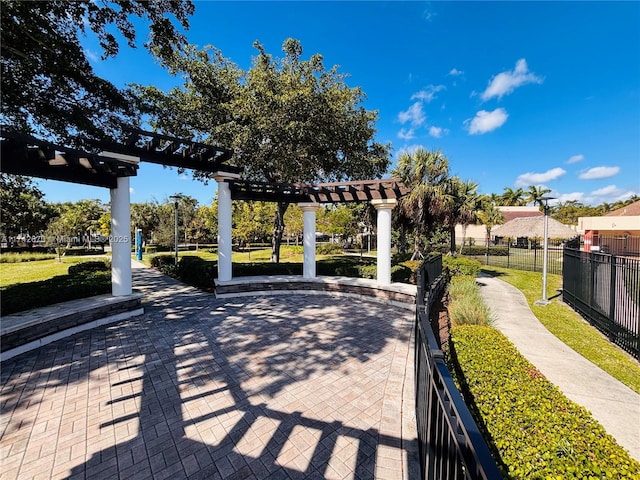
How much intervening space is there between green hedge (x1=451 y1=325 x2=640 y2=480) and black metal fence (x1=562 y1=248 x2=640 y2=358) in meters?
4.75

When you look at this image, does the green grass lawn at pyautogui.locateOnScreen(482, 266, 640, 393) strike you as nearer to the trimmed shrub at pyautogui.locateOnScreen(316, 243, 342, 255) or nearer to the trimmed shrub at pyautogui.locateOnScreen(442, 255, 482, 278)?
the trimmed shrub at pyautogui.locateOnScreen(442, 255, 482, 278)

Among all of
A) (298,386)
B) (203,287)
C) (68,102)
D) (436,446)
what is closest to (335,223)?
(203,287)

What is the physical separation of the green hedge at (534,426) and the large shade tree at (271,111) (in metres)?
9.33

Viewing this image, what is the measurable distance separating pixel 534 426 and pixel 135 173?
9.37 meters

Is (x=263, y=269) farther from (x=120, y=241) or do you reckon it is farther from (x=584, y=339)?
(x=584, y=339)

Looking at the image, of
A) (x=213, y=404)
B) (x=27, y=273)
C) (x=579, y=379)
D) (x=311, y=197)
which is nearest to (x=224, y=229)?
(x=311, y=197)

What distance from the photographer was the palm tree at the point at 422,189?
1359 cm

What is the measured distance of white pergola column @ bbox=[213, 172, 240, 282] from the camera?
9.70 metres

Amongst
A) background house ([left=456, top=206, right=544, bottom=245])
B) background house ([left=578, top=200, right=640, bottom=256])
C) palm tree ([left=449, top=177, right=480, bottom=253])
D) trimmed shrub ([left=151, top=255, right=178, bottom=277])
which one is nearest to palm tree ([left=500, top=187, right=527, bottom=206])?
background house ([left=456, top=206, right=544, bottom=245])

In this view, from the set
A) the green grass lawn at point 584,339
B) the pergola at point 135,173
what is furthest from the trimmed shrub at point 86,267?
the green grass lawn at point 584,339

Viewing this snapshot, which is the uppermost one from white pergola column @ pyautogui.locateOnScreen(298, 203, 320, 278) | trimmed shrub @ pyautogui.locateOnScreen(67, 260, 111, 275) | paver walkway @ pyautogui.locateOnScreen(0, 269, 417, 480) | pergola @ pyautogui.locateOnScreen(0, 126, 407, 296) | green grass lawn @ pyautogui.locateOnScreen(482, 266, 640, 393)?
pergola @ pyautogui.locateOnScreen(0, 126, 407, 296)

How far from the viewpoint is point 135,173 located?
7.62 meters

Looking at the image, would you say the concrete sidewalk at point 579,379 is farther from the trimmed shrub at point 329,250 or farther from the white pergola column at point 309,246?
the trimmed shrub at point 329,250

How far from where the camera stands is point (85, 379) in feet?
14.3
